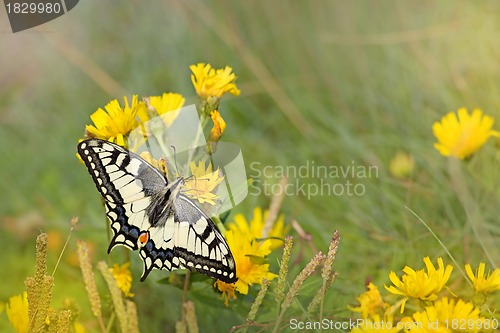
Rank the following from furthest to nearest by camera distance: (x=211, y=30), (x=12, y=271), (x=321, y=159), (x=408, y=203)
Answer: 1. (x=211, y=30)
2. (x=321, y=159)
3. (x=12, y=271)
4. (x=408, y=203)

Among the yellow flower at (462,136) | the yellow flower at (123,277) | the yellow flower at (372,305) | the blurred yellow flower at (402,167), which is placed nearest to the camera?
the yellow flower at (372,305)

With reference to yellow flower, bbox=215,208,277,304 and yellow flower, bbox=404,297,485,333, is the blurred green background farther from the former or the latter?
yellow flower, bbox=404,297,485,333

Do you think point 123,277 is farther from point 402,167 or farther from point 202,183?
point 402,167

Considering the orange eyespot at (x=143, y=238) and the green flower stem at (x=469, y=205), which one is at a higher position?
the green flower stem at (x=469, y=205)

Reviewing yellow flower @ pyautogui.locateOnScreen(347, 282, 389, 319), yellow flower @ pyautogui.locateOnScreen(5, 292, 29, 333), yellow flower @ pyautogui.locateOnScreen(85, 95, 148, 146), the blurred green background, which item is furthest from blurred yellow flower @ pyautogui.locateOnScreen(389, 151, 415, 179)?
yellow flower @ pyautogui.locateOnScreen(5, 292, 29, 333)

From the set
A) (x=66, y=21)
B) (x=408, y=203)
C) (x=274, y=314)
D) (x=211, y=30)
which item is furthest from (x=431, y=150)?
(x=66, y=21)

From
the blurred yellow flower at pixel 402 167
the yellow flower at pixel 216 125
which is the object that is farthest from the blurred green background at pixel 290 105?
the yellow flower at pixel 216 125

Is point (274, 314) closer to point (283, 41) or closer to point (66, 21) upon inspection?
point (283, 41)

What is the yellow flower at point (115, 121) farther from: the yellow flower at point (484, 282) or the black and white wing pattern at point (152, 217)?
the yellow flower at point (484, 282)
